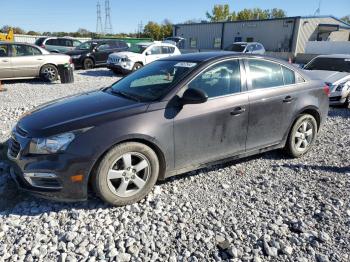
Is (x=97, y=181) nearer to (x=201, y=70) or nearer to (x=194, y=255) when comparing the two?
(x=194, y=255)

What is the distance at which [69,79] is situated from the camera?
41.8 feet

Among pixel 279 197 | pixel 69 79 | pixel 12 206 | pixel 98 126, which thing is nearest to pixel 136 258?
pixel 98 126

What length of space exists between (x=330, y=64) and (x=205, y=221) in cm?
833

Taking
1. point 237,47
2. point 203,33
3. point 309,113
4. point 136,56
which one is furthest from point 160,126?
point 203,33

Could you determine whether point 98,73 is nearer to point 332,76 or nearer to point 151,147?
point 332,76

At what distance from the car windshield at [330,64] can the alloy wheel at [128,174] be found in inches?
315

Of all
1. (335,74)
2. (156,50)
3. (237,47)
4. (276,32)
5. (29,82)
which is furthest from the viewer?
(276,32)

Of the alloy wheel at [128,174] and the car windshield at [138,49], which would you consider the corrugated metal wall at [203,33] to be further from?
the alloy wheel at [128,174]

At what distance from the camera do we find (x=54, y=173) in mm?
3205

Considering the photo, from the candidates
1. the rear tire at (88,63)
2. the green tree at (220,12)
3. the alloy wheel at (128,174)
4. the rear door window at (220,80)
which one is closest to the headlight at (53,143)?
the alloy wheel at (128,174)

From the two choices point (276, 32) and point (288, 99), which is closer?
point (288, 99)

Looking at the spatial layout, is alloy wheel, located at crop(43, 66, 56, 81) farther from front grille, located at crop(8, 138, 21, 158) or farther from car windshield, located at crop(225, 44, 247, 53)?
car windshield, located at crop(225, 44, 247, 53)

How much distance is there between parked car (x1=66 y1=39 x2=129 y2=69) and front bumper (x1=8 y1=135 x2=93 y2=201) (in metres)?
14.7

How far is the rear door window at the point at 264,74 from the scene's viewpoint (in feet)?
14.2
